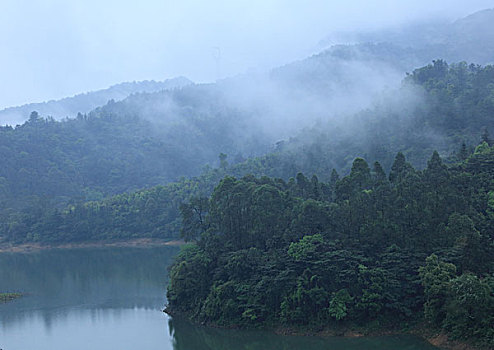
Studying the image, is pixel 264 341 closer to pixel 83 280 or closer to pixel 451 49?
pixel 83 280

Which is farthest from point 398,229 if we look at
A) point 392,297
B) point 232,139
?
point 232,139

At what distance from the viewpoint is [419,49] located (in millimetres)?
187750

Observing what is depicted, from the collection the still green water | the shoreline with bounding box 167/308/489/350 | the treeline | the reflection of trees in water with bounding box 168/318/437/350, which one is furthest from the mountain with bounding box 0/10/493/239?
the reflection of trees in water with bounding box 168/318/437/350

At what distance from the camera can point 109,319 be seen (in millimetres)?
35125

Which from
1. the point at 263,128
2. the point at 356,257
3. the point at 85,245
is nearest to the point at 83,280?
the point at 85,245

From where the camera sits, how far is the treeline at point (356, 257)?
2644 centimetres

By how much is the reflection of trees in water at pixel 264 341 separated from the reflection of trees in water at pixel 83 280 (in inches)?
289

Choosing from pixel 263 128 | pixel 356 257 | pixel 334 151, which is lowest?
pixel 356 257

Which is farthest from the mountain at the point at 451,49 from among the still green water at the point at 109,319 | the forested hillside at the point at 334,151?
the still green water at the point at 109,319

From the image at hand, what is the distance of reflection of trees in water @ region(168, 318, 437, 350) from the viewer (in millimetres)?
26031

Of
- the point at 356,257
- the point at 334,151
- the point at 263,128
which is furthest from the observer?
the point at 263,128

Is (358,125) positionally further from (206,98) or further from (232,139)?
(206,98)

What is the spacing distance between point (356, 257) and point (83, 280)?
28.8 meters

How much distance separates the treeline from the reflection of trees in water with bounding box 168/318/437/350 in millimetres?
713
